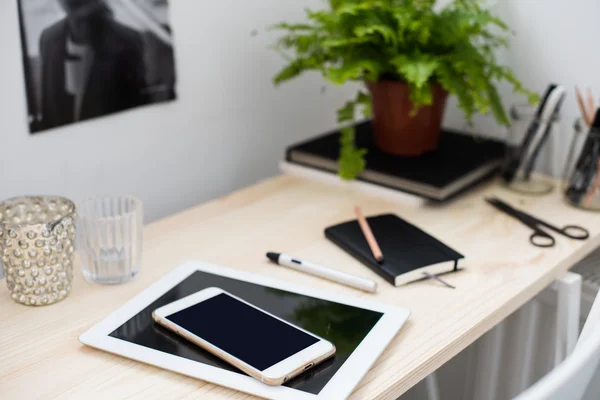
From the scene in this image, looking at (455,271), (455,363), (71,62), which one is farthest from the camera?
(455,363)

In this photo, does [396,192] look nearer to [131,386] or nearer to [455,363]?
[455,363]

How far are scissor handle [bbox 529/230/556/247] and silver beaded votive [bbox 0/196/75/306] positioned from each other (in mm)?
649

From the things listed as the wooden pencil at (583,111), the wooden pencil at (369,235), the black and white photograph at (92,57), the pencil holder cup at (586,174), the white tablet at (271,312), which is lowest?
the white tablet at (271,312)

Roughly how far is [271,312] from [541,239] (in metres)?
0.45

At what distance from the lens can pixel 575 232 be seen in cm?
106

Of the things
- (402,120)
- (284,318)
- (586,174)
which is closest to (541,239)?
(586,174)

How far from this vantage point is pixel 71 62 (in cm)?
106

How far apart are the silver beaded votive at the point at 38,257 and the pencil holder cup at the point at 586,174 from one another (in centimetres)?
79

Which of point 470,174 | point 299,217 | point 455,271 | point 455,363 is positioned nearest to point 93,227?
point 299,217

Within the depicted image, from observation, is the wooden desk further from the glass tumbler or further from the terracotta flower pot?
the terracotta flower pot

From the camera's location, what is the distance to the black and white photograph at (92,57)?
1.01 meters

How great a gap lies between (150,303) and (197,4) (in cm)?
60

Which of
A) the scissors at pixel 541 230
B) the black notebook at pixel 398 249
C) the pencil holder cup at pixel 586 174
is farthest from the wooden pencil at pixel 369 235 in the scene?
the pencil holder cup at pixel 586 174

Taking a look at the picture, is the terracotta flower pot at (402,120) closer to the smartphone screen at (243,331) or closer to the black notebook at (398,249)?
the black notebook at (398,249)
